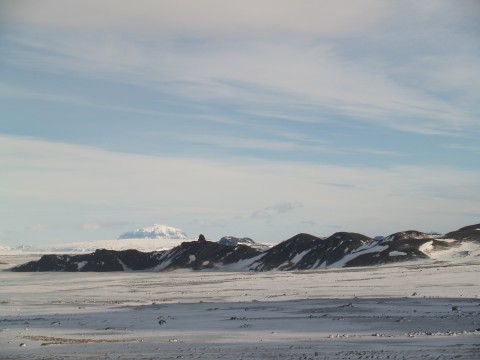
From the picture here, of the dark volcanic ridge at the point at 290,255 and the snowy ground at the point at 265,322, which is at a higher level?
the dark volcanic ridge at the point at 290,255

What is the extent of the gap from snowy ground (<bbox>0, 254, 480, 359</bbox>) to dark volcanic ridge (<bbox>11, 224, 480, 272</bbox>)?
28228 millimetres

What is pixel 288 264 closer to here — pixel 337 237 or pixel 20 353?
pixel 337 237

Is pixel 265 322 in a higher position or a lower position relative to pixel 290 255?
lower

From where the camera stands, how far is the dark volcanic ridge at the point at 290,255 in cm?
8700

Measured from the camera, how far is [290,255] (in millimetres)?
103250

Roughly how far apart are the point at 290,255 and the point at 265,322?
232 feet

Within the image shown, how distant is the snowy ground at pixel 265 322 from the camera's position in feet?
78.4

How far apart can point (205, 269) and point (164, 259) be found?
49.7ft

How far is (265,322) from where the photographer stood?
33.1 meters

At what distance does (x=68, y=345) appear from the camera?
2756 cm

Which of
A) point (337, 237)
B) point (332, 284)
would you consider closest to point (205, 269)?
point (337, 237)

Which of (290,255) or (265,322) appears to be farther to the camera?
(290,255)

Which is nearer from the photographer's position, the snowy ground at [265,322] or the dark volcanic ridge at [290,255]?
the snowy ground at [265,322]

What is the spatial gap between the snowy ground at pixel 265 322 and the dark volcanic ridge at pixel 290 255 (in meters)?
28.2
